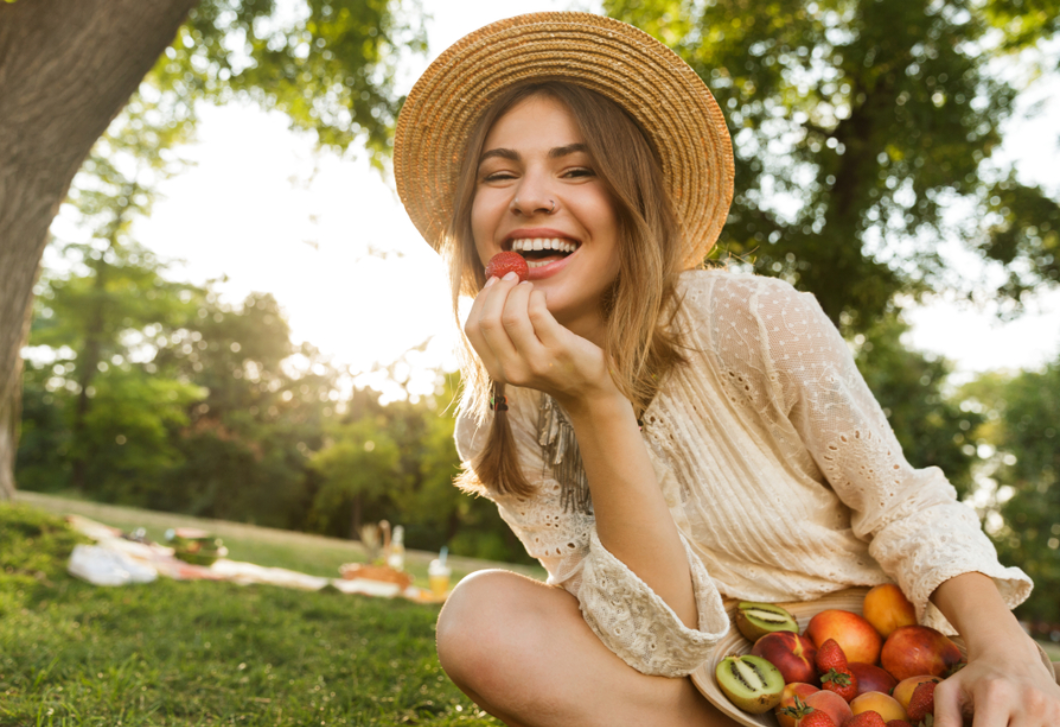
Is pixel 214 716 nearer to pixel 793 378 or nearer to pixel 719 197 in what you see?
pixel 793 378

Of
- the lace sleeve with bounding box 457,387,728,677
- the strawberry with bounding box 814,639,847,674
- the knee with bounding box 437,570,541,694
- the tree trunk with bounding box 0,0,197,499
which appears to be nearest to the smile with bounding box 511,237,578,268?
the lace sleeve with bounding box 457,387,728,677

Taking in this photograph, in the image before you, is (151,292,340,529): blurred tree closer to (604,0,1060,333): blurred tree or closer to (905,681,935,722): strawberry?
(604,0,1060,333): blurred tree

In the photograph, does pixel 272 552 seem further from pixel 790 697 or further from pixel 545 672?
pixel 790 697

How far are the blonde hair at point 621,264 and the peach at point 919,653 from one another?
2.86 ft

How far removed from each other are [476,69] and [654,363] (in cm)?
110

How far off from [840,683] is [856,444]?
1.93ft

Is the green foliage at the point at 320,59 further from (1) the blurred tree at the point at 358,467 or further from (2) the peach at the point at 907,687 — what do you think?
(1) the blurred tree at the point at 358,467

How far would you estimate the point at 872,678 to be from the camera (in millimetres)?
1720

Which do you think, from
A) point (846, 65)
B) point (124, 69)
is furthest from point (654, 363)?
point (846, 65)

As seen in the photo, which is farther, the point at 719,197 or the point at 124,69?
the point at 124,69

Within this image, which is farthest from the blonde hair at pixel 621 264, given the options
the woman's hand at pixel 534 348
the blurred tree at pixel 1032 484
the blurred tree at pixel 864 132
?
the blurred tree at pixel 1032 484

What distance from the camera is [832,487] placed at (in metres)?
2.02

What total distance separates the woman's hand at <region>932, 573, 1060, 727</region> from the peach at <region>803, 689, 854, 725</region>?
0.19m

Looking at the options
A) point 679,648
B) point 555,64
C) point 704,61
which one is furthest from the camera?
point 704,61
